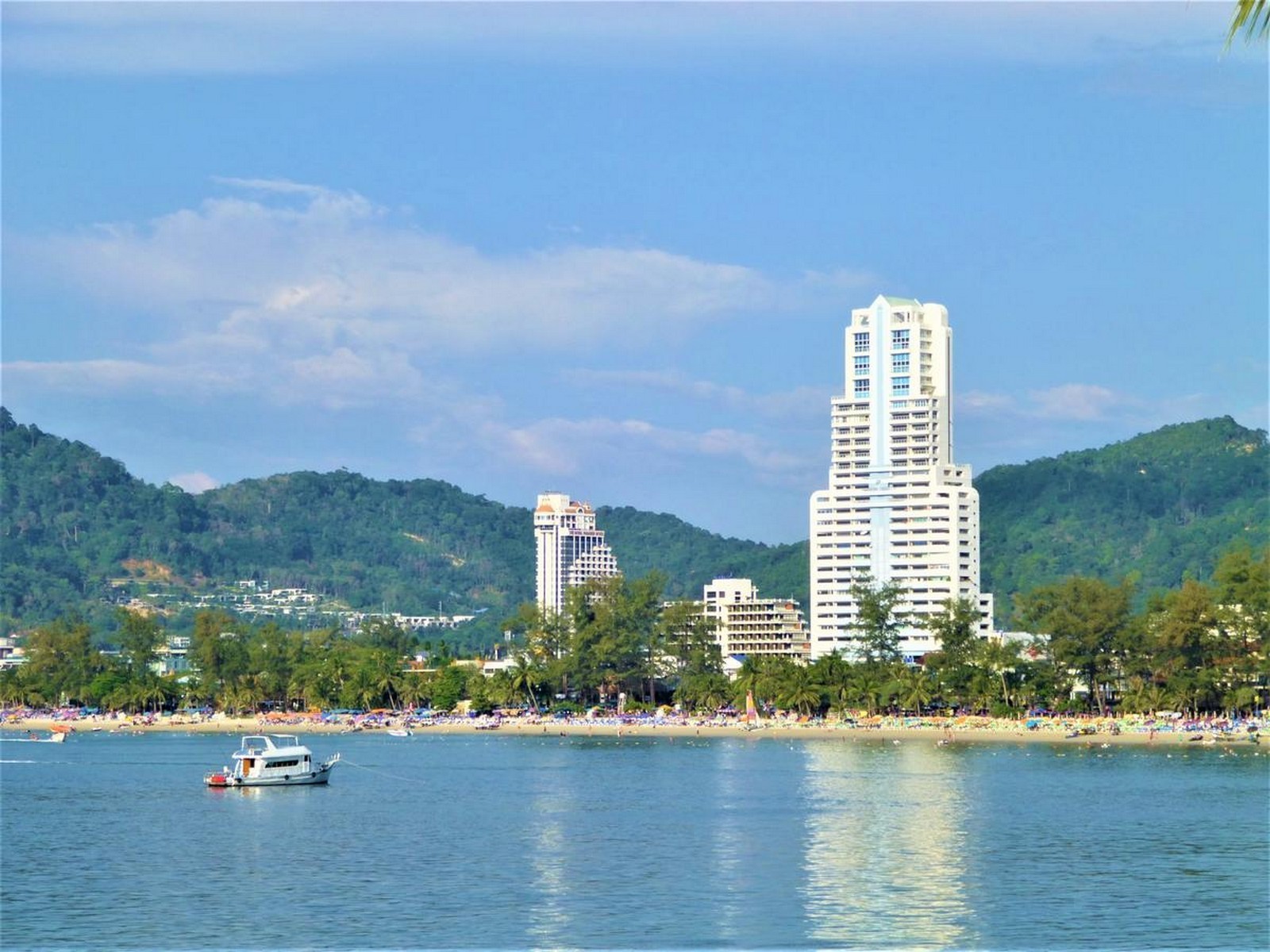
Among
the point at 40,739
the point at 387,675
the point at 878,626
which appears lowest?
the point at 40,739

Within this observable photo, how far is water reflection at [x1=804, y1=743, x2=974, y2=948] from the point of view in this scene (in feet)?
144

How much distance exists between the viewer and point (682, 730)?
138750 millimetres

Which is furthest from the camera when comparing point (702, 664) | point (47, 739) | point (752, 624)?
point (752, 624)

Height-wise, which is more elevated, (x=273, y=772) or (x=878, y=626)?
(x=878, y=626)

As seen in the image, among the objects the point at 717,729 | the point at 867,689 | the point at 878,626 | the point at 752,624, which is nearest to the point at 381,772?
the point at 717,729

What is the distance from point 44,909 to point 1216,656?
304 feet

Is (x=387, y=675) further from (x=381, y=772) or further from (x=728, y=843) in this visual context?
(x=728, y=843)

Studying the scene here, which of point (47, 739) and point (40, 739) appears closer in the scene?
point (40, 739)

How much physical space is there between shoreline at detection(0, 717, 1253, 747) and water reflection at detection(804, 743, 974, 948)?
24173 millimetres

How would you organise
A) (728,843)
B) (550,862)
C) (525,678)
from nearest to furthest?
1. (550,862)
2. (728,843)
3. (525,678)

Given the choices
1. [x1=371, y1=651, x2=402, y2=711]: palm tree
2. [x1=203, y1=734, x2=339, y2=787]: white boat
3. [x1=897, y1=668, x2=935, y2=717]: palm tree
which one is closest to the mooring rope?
[x1=203, y1=734, x2=339, y2=787]: white boat

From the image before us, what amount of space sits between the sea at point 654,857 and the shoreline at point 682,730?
1765cm

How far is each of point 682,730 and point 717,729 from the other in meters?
3.30

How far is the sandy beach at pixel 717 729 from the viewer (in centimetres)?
11797
